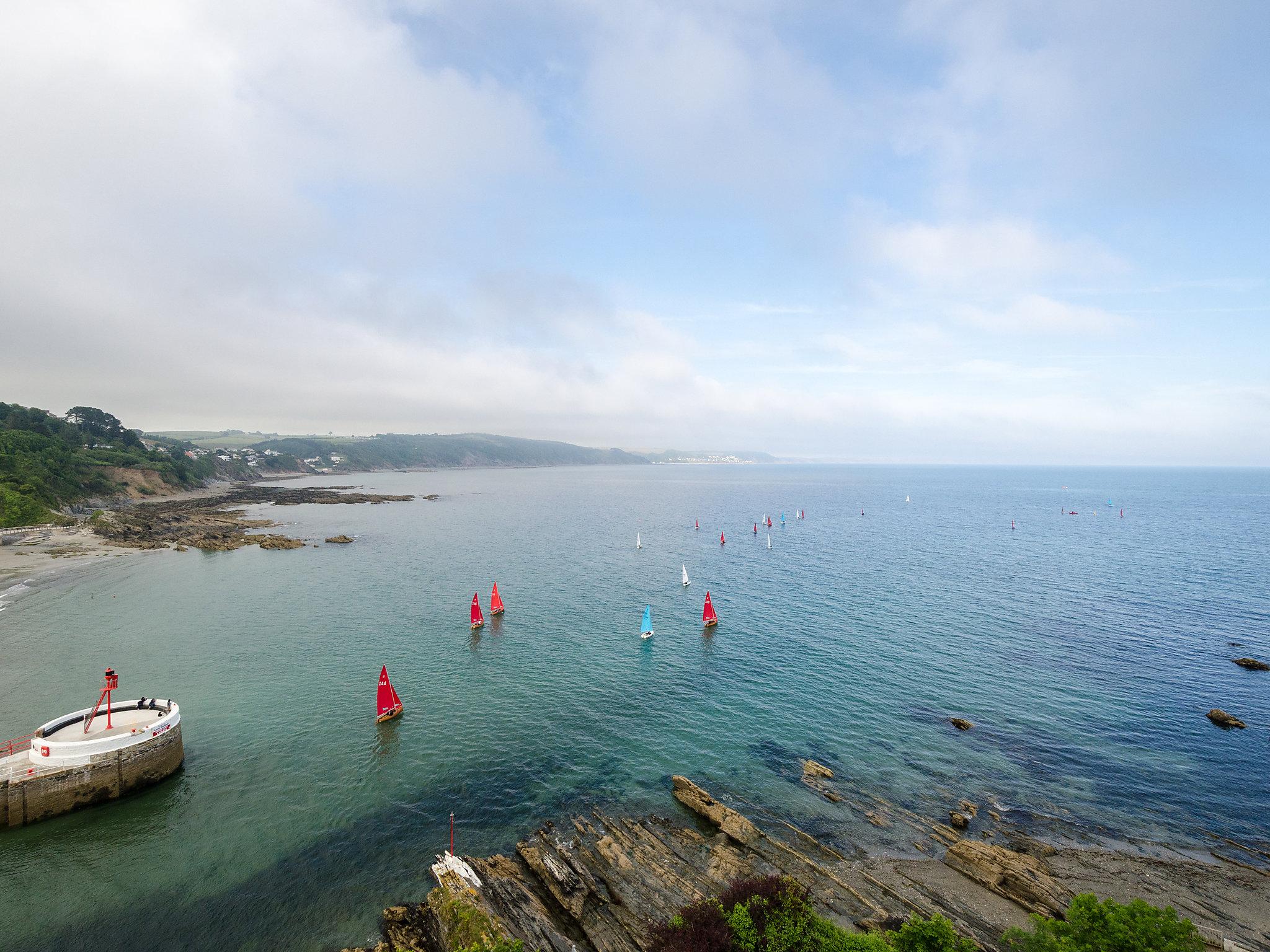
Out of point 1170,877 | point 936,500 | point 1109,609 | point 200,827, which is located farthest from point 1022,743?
point 936,500

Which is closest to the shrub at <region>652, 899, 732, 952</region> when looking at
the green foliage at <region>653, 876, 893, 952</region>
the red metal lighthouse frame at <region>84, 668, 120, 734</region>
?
the green foliage at <region>653, 876, 893, 952</region>

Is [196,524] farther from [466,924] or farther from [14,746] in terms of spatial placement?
[466,924]

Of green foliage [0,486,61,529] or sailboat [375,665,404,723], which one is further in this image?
green foliage [0,486,61,529]

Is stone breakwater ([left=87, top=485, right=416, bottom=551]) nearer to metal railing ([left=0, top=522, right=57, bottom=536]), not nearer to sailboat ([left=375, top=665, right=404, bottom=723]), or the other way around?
metal railing ([left=0, top=522, right=57, bottom=536])

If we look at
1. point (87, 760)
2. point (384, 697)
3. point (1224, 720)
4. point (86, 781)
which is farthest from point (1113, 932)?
point (86, 781)

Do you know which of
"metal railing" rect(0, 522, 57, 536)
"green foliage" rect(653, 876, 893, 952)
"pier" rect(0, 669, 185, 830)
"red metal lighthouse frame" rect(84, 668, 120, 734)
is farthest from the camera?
"metal railing" rect(0, 522, 57, 536)

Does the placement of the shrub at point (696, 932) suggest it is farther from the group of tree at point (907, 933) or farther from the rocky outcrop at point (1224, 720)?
the rocky outcrop at point (1224, 720)

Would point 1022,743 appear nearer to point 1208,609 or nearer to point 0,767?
point 1208,609

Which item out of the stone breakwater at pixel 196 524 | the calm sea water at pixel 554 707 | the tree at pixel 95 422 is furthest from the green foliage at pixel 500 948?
the tree at pixel 95 422

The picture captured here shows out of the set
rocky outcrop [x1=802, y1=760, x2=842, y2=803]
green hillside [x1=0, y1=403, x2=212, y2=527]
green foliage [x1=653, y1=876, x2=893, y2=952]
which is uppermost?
green hillside [x1=0, y1=403, x2=212, y2=527]
